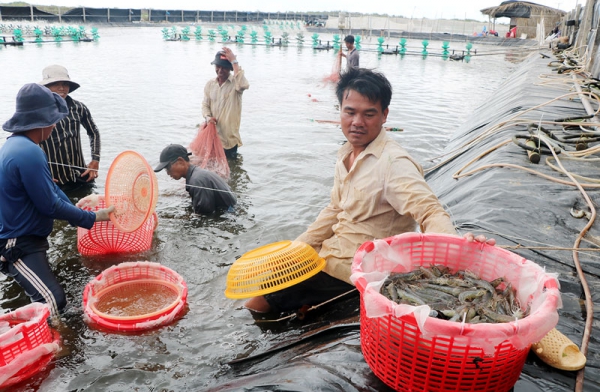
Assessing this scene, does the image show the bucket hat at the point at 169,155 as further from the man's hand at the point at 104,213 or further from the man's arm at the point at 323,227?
the man's arm at the point at 323,227

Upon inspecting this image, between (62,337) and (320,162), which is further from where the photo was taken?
(320,162)

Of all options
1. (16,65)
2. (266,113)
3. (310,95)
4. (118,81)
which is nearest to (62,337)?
(266,113)

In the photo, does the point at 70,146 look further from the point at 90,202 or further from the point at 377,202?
the point at 377,202

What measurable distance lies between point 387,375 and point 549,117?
766cm

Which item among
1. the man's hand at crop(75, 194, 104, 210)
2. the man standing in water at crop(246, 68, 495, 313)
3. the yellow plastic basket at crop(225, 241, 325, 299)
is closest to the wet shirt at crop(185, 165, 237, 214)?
the man's hand at crop(75, 194, 104, 210)

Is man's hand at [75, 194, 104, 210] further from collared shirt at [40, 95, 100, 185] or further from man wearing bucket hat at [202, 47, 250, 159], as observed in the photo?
man wearing bucket hat at [202, 47, 250, 159]

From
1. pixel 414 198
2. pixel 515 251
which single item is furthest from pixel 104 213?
pixel 515 251

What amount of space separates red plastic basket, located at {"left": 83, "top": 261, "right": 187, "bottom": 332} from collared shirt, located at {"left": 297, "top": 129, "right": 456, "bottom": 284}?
5.14 feet

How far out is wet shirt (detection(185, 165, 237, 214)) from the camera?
20.2ft

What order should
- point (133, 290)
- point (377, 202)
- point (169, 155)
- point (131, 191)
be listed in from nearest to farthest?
point (377, 202) < point (133, 290) < point (131, 191) < point (169, 155)

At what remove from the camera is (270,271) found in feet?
9.68

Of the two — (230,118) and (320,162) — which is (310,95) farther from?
(230,118)

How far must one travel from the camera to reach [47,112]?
12.1ft

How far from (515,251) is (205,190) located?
13.7 feet
